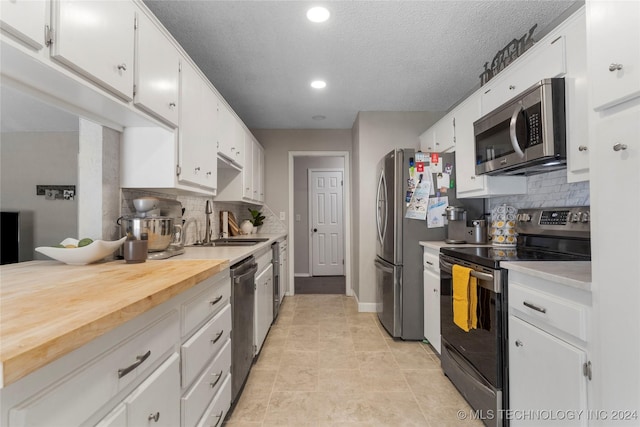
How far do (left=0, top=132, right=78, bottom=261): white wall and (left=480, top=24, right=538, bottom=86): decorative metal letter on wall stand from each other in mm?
2596

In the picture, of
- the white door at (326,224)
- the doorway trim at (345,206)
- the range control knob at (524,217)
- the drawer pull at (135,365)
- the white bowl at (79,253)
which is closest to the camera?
the drawer pull at (135,365)

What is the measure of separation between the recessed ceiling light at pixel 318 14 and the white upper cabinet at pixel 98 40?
0.98 metres

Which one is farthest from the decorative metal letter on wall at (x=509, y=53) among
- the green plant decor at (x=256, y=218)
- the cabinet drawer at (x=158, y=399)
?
the green plant decor at (x=256, y=218)

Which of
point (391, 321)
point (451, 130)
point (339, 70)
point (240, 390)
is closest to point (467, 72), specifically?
point (451, 130)

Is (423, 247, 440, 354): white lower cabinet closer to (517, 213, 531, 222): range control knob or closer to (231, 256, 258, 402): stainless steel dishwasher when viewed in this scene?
(517, 213, 531, 222): range control knob

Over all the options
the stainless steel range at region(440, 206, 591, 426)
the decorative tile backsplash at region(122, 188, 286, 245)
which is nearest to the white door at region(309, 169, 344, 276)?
the decorative tile backsplash at region(122, 188, 286, 245)

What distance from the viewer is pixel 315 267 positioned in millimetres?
5801

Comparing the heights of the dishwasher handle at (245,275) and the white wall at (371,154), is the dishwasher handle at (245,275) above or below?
below

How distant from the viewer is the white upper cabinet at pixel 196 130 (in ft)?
5.72

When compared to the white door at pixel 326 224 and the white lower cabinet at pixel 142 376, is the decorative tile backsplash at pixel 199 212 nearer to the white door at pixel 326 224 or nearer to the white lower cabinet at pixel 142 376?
the white lower cabinet at pixel 142 376

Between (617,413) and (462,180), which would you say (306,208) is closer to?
(462,180)

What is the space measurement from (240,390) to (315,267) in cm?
395

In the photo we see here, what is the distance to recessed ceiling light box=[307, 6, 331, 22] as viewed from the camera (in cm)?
177

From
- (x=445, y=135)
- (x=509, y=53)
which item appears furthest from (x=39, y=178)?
(x=445, y=135)
